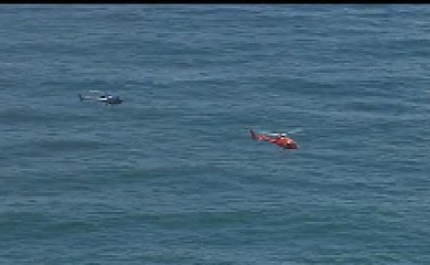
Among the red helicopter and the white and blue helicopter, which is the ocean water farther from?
the white and blue helicopter

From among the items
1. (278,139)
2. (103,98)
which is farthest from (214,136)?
(103,98)

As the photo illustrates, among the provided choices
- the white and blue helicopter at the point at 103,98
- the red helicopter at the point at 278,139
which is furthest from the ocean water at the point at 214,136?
the white and blue helicopter at the point at 103,98

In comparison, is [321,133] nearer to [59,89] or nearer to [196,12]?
[59,89]

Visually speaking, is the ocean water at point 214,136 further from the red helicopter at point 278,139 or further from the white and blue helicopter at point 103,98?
the white and blue helicopter at point 103,98

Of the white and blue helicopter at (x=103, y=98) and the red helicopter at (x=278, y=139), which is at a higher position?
the white and blue helicopter at (x=103, y=98)

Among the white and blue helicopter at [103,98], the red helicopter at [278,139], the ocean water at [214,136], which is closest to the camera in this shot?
the ocean water at [214,136]

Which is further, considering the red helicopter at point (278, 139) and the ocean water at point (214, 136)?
the red helicopter at point (278, 139)

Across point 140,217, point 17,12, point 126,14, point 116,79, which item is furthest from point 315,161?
point 17,12
